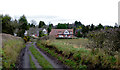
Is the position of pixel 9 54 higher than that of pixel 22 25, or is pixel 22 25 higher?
pixel 22 25

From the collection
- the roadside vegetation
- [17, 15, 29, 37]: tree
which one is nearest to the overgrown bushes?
the roadside vegetation

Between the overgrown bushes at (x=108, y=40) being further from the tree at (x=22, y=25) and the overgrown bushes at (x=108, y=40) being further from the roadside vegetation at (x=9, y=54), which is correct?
the tree at (x=22, y=25)

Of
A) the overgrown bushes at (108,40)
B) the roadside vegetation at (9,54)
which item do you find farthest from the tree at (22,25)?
the overgrown bushes at (108,40)

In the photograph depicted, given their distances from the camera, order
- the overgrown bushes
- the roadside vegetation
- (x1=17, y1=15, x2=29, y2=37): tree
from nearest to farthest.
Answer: the roadside vegetation, the overgrown bushes, (x1=17, y1=15, x2=29, y2=37): tree

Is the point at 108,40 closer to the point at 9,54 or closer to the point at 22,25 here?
the point at 9,54

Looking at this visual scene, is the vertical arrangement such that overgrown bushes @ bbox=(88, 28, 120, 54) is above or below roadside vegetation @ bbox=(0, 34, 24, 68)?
above

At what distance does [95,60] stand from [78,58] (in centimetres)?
282

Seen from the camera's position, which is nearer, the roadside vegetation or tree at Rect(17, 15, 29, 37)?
the roadside vegetation

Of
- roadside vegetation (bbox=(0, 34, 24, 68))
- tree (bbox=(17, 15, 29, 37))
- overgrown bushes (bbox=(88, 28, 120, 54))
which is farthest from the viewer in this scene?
tree (bbox=(17, 15, 29, 37))

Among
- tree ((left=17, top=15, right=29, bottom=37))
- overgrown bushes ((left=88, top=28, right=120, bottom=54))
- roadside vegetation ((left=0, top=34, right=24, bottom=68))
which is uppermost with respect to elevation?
tree ((left=17, top=15, right=29, bottom=37))

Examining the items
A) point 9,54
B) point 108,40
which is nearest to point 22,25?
point 9,54

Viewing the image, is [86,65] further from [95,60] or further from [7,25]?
[7,25]

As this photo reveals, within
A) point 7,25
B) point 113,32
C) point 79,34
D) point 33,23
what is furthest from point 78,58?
point 33,23

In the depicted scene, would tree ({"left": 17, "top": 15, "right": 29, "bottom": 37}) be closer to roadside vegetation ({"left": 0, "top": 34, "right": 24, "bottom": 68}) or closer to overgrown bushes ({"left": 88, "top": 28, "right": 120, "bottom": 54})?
roadside vegetation ({"left": 0, "top": 34, "right": 24, "bottom": 68})
